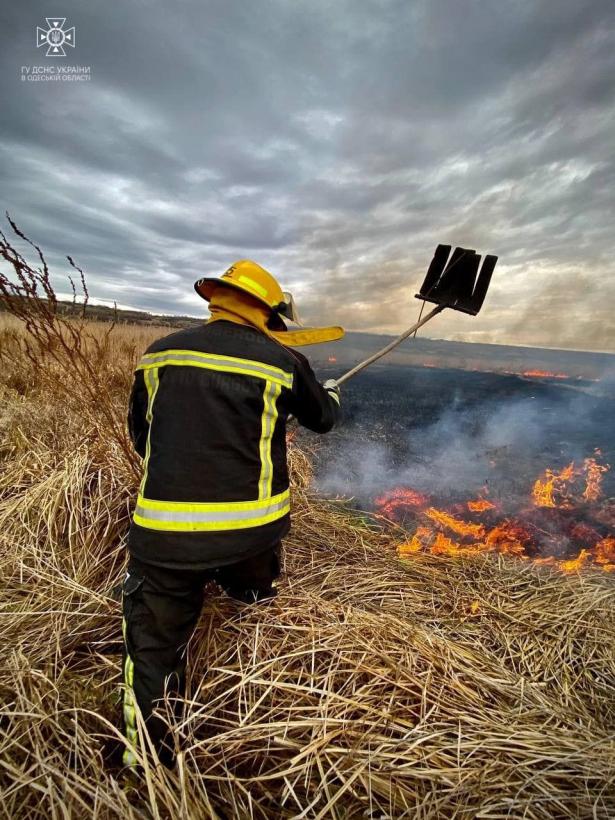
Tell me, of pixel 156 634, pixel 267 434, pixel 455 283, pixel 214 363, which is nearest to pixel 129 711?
pixel 156 634

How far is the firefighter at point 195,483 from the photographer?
1597 millimetres

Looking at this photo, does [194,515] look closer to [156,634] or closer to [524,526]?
[156,634]

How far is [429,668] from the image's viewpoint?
1726 mm

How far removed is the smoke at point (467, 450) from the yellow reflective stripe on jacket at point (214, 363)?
4394 mm

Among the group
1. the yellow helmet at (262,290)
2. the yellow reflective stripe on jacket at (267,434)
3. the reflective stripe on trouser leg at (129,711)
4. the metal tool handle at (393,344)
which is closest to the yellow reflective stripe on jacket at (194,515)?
the yellow reflective stripe on jacket at (267,434)

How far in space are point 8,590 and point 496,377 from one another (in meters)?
19.7

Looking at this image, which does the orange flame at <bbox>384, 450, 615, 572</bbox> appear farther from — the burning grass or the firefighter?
the firefighter

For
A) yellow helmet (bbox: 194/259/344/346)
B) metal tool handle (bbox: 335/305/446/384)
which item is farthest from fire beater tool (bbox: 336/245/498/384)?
yellow helmet (bbox: 194/259/344/346)

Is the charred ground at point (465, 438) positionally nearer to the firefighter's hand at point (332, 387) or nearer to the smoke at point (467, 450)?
the smoke at point (467, 450)

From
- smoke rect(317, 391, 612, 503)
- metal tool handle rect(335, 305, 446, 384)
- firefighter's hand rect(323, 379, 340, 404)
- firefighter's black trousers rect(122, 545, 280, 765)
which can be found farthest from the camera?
smoke rect(317, 391, 612, 503)

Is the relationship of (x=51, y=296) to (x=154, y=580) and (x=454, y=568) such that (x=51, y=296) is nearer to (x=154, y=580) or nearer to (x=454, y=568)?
(x=154, y=580)

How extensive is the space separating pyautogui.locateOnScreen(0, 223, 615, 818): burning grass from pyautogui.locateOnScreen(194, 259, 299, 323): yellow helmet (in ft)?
3.98

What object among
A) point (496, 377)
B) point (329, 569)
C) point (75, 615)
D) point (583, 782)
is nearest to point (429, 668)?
point (583, 782)

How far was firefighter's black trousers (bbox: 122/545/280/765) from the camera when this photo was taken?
1.51m
